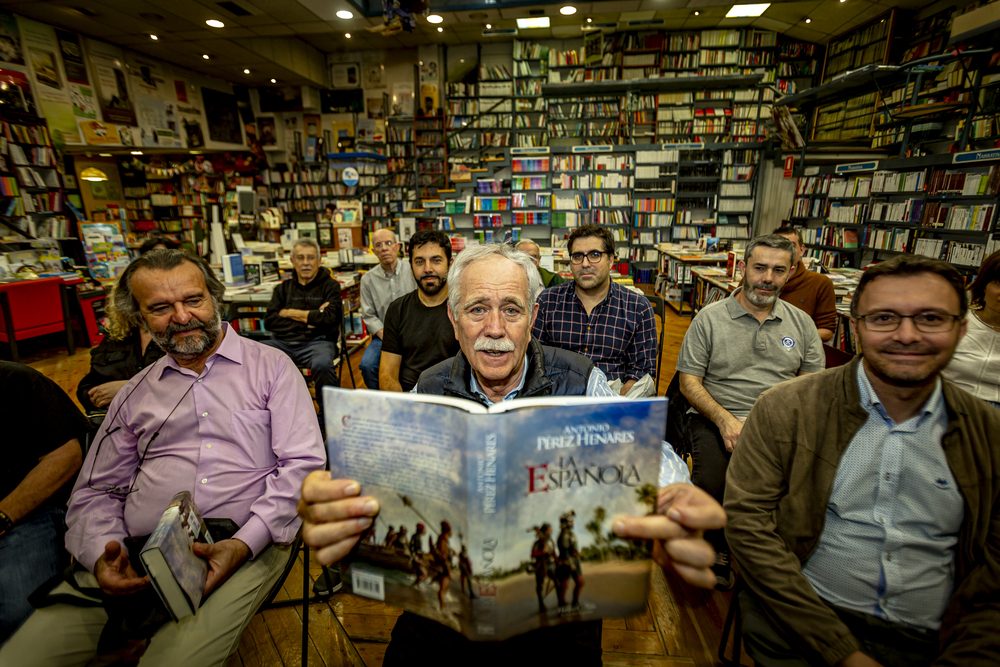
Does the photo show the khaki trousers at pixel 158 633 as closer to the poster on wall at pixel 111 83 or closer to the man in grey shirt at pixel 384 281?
the man in grey shirt at pixel 384 281

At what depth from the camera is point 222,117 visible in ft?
29.8

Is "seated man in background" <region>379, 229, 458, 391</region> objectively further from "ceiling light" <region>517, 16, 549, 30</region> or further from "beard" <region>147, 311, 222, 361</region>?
"ceiling light" <region>517, 16, 549, 30</region>

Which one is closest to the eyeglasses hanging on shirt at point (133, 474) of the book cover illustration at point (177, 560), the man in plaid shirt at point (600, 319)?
the book cover illustration at point (177, 560)

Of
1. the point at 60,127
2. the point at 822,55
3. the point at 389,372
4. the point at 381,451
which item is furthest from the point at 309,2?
the point at 822,55

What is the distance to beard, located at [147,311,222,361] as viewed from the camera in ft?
4.34

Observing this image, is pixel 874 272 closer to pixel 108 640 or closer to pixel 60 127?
pixel 108 640

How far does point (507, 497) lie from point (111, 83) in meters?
9.84

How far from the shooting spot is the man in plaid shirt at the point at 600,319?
2.28 meters

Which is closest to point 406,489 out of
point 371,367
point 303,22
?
point 371,367

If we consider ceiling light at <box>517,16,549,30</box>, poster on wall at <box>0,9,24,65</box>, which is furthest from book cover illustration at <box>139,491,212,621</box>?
ceiling light at <box>517,16,549,30</box>

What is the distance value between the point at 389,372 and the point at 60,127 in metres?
7.54

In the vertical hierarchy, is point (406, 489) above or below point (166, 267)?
below

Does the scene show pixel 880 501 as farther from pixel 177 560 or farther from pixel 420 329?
pixel 420 329

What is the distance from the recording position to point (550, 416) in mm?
667
